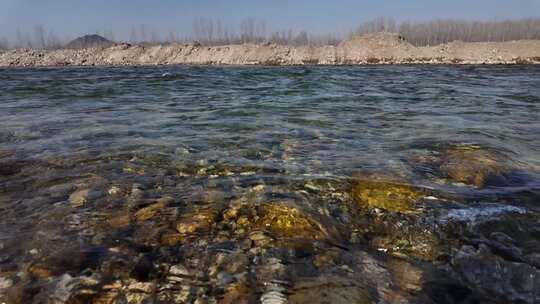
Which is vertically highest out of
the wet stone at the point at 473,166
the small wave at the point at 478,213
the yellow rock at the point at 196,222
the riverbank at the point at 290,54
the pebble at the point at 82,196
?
the riverbank at the point at 290,54

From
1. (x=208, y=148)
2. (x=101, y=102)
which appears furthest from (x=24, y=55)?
(x=208, y=148)

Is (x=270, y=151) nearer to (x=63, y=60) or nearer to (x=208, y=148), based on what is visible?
(x=208, y=148)

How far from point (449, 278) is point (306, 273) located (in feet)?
3.48

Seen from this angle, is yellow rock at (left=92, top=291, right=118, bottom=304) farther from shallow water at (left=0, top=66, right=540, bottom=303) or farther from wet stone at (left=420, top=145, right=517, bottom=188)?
wet stone at (left=420, top=145, right=517, bottom=188)

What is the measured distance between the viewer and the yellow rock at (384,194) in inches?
167

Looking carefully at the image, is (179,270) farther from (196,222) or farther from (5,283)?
(5,283)

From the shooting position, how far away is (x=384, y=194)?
445 centimetres

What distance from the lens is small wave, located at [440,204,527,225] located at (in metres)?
3.86

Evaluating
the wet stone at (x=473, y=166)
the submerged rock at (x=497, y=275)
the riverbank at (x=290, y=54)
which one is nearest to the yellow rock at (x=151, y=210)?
the submerged rock at (x=497, y=275)

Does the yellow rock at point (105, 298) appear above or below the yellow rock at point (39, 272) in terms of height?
below

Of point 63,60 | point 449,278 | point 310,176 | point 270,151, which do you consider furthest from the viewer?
point 63,60

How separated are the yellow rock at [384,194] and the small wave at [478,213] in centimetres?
40

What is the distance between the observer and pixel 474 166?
5355 mm

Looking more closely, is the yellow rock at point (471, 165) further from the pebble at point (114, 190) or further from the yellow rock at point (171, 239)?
the pebble at point (114, 190)
